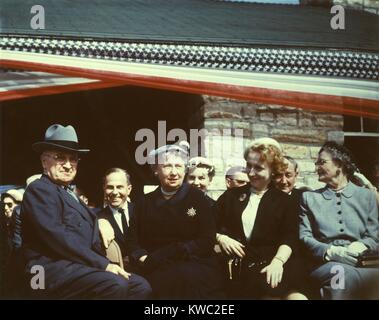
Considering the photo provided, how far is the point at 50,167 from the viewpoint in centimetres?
568

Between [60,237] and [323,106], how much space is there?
2.86 metres

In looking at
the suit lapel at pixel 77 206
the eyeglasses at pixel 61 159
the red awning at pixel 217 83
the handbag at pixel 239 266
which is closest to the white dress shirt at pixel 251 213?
the handbag at pixel 239 266

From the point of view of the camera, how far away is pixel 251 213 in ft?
18.9

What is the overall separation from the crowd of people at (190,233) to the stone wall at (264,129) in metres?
0.09

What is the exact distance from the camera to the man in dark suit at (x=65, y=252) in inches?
214

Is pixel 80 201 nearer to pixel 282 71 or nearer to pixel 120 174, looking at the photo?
pixel 120 174

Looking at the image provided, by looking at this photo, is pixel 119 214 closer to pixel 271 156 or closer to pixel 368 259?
pixel 271 156

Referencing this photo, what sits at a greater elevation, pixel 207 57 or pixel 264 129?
pixel 207 57

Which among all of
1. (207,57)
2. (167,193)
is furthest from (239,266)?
(207,57)

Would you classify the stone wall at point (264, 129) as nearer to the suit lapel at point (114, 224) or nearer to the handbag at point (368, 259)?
the handbag at point (368, 259)

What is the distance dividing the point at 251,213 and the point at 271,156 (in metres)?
0.60

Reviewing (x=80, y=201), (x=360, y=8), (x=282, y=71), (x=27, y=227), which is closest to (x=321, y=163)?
(x=282, y=71)

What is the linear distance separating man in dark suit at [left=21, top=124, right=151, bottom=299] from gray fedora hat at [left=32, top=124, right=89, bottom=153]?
0.31 metres
